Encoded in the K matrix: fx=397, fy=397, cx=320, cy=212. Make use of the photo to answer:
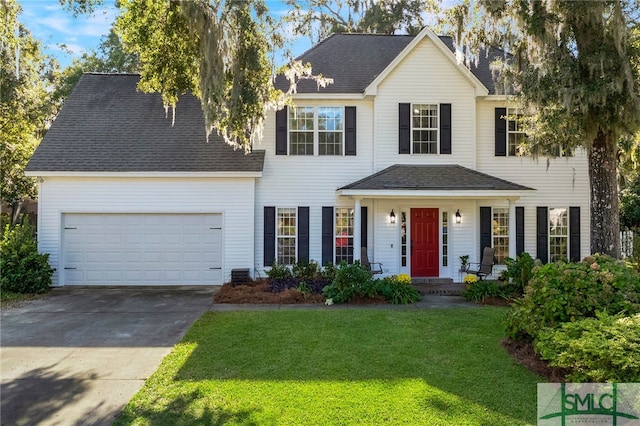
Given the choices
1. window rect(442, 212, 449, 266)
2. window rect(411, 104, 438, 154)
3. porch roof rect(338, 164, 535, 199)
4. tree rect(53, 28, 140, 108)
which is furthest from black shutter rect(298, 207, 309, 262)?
tree rect(53, 28, 140, 108)

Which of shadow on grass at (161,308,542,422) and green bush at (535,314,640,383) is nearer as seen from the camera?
green bush at (535,314,640,383)

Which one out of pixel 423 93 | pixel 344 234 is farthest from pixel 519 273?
pixel 423 93

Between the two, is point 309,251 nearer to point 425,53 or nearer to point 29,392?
point 425,53

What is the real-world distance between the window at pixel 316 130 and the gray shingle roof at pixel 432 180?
58.7 inches

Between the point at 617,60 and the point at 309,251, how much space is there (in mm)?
8605

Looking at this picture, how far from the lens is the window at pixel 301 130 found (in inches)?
475

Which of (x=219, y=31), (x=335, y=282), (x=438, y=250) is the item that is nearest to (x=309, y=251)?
(x=335, y=282)

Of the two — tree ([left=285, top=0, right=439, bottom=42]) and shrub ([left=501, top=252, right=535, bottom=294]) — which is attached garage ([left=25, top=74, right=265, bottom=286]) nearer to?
shrub ([left=501, top=252, right=535, bottom=294])

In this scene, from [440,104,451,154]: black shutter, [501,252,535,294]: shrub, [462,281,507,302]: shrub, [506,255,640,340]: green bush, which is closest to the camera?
[506,255,640,340]: green bush

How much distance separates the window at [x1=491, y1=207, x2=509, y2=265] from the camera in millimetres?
12031

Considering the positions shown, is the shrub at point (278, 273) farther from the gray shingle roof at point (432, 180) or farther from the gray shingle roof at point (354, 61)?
the gray shingle roof at point (354, 61)

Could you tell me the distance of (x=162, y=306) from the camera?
8.92 meters

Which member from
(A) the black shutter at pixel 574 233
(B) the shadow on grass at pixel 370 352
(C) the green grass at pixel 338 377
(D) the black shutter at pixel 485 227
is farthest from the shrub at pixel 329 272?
(A) the black shutter at pixel 574 233

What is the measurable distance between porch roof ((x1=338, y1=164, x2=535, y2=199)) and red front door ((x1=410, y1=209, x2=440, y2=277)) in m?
1.23
